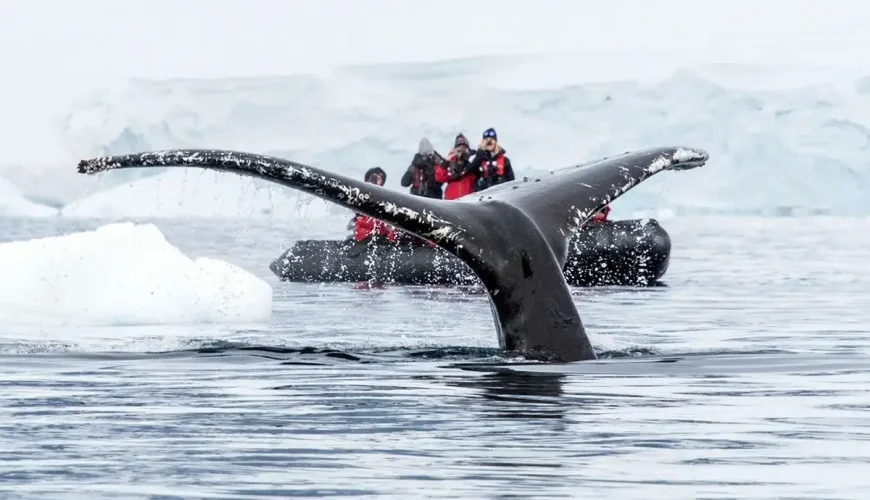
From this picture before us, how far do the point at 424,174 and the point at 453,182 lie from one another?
1.77 feet

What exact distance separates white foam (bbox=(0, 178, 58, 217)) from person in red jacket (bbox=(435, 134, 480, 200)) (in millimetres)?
62952

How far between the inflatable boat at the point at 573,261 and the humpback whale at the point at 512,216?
12192mm

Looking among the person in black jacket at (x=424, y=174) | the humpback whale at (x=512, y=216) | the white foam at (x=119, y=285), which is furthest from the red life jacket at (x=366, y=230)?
the humpback whale at (x=512, y=216)

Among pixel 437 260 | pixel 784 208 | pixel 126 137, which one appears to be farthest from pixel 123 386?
pixel 784 208

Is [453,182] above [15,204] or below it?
below

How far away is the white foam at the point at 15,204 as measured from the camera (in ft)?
266

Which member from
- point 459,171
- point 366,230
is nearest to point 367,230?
point 366,230

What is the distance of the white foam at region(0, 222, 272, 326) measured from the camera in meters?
12.6

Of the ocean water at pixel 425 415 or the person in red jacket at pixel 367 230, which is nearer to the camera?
the ocean water at pixel 425 415

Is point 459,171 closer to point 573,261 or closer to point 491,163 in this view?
point 491,163

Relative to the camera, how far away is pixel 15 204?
81.4m

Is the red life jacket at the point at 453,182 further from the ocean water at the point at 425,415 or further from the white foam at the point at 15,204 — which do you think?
the white foam at the point at 15,204

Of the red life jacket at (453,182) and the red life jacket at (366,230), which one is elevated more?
the red life jacket at (453,182)

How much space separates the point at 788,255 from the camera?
32.4 metres
